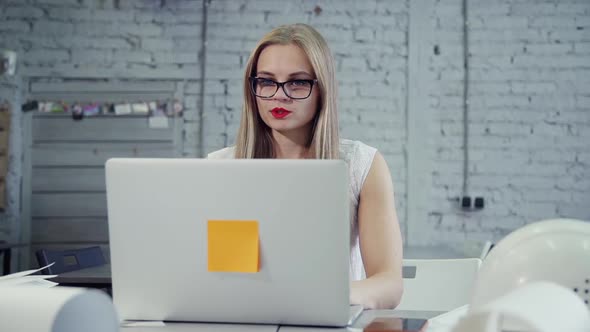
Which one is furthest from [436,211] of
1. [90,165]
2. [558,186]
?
[90,165]

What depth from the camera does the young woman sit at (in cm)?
168

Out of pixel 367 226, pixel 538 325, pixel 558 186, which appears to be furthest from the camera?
pixel 558 186

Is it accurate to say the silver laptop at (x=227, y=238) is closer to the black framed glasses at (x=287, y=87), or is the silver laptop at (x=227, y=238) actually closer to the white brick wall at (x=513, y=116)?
the black framed glasses at (x=287, y=87)

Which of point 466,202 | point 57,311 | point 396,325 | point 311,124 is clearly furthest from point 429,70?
point 57,311

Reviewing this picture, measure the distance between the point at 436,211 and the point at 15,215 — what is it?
2.82m

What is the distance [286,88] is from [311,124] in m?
0.17

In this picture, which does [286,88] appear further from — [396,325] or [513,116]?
[513,116]

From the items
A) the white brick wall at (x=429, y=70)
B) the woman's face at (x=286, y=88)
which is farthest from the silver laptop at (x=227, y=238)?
the white brick wall at (x=429, y=70)

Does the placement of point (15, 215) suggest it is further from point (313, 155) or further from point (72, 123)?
point (313, 155)

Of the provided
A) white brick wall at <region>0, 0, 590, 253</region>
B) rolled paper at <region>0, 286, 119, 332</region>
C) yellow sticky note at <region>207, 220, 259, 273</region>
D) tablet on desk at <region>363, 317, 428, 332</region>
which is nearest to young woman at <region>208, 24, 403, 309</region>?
tablet on desk at <region>363, 317, 428, 332</region>

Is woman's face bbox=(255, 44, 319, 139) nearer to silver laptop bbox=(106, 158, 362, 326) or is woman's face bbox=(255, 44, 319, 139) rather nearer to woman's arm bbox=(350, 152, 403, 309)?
woman's arm bbox=(350, 152, 403, 309)

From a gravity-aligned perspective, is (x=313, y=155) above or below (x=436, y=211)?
above

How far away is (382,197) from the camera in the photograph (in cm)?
172

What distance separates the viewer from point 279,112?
1.72 metres
